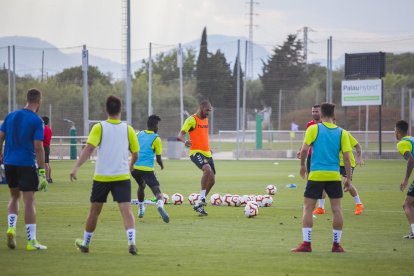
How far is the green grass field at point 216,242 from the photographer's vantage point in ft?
33.8

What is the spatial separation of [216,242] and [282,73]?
57.2 m

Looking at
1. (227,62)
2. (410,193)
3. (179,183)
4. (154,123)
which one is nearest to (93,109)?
(227,62)

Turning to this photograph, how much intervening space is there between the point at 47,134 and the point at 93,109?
30680mm

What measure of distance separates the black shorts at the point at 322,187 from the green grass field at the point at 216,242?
2.86 ft

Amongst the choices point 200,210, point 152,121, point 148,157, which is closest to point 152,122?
point 152,121

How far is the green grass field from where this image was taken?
10305mm

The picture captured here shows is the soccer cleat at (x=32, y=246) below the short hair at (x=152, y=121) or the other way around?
below

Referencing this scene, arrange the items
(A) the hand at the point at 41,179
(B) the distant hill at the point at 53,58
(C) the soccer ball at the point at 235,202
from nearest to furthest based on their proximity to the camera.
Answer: (A) the hand at the point at 41,179, (C) the soccer ball at the point at 235,202, (B) the distant hill at the point at 53,58

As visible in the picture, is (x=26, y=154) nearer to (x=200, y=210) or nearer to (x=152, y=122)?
(x=152, y=122)

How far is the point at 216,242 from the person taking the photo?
42.7 feet

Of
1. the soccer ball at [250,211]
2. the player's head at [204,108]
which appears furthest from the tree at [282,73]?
the soccer ball at [250,211]

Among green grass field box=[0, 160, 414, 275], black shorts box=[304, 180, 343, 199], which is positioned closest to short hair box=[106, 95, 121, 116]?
green grass field box=[0, 160, 414, 275]

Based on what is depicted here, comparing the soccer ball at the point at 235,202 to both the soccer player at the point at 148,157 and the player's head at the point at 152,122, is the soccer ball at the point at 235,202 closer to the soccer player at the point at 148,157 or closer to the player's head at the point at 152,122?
the soccer player at the point at 148,157

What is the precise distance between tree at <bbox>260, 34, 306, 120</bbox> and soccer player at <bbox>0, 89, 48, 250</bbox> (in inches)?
1953
